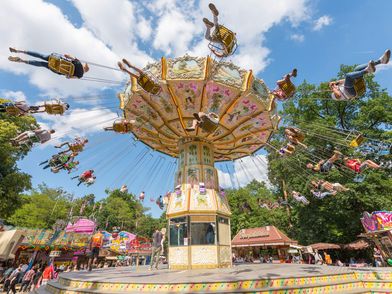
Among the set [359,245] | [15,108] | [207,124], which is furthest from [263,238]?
[15,108]

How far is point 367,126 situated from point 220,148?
49.0 feet

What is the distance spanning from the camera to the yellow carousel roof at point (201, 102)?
11.6 m

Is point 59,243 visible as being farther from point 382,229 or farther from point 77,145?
point 382,229

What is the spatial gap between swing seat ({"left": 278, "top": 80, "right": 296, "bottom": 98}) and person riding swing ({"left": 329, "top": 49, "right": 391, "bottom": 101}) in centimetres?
211

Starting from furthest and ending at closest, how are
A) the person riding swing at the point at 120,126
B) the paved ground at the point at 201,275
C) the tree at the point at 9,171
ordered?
the tree at the point at 9,171
the person riding swing at the point at 120,126
the paved ground at the point at 201,275

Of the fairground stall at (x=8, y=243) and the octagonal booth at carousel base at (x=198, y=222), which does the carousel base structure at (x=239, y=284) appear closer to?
the fairground stall at (x=8, y=243)

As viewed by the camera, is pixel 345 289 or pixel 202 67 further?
pixel 202 67

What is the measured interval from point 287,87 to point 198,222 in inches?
291

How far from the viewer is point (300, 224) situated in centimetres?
2464

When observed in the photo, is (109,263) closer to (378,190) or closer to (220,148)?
(220,148)

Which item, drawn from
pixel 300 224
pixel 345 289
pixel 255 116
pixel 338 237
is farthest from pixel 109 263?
pixel 345 289

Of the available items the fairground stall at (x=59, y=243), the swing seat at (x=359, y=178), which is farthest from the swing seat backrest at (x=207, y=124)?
the fairground stall at (x=59, y=243)

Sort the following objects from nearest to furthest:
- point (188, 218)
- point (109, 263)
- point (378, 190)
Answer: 1. point (188, 218)
2. point (378, 190)
3. point (109, 263)

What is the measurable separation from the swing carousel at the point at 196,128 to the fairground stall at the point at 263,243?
1697 cm
